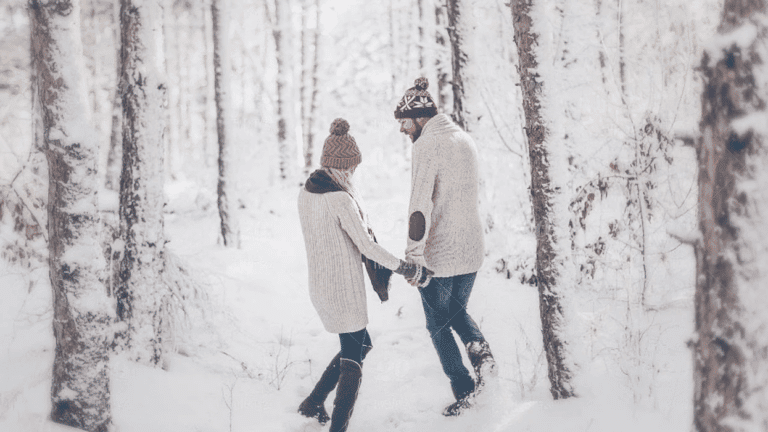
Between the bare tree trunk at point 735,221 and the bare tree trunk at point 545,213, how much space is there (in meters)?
1.58

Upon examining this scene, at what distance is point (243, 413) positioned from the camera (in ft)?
11.6

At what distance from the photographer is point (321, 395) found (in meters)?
3.46

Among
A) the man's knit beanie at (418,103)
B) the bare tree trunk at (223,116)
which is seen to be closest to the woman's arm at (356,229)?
the man's knit beanie at (418,103)

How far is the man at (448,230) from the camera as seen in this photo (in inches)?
129

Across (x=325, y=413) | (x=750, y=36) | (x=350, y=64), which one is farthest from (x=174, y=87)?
(x=750, y=36)

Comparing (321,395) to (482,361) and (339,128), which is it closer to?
(482,361)

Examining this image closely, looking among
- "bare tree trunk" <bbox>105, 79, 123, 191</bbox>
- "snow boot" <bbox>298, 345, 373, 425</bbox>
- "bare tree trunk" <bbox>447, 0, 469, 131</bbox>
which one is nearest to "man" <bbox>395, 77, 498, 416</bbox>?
"snow boot" <bbox>298, 345, 373, 425</bbox>

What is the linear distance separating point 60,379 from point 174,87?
27.4m

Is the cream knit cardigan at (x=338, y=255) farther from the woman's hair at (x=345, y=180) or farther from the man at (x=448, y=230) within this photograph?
the man at (x=448, y=230)

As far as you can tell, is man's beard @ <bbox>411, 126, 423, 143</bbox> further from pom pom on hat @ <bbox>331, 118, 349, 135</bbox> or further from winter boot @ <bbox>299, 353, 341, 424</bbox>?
winter boot @ <bbox>299, 353, 341, 424</bbox>

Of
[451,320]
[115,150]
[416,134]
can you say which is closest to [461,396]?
[451,320]

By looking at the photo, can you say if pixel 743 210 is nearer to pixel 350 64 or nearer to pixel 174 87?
pixel 350 64

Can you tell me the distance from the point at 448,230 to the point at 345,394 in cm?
121

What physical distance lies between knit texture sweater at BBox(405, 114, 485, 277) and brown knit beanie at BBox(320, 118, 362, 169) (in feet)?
1.50
